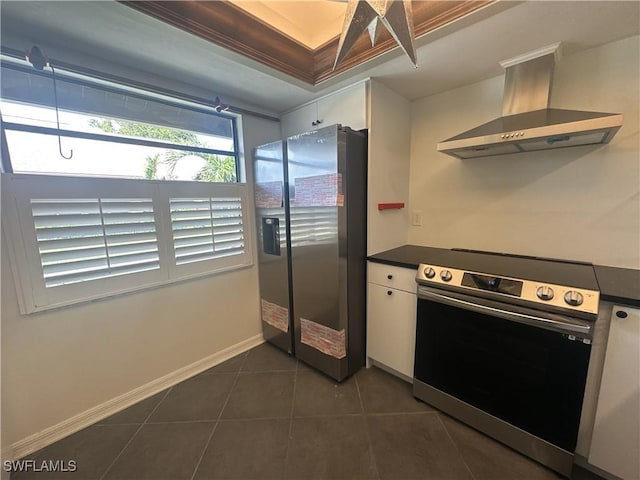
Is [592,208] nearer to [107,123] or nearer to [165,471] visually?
[165,471]

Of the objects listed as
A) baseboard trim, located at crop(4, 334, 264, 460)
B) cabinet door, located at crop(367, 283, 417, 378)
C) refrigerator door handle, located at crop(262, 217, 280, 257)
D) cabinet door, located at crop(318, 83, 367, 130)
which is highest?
cabinet door, located at crop(318, 83, 367, 130)

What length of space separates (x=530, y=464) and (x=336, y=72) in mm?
2502

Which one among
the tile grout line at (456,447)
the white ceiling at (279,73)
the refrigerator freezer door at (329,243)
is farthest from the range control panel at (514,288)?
the white ceiling at (279,73)

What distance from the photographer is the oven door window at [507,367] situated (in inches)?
47.1

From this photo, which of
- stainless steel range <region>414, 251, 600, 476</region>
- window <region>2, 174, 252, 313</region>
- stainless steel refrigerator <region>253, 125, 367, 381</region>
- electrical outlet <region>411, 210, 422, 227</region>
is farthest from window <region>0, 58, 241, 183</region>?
stainless steel range <region>414, 251, 600, 476</region>

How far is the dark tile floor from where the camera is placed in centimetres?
132

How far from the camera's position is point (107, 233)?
5.21 ft

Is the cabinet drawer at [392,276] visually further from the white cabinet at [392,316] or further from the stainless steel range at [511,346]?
the stainless steel range at [511,346]

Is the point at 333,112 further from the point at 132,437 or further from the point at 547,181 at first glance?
the point at 132,437

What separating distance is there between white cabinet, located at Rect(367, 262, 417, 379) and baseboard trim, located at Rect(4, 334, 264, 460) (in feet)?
4.14

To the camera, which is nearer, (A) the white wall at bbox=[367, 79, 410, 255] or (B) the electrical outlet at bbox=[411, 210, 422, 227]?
(A) the white wall at bbox=[367, 79, 410, 255]

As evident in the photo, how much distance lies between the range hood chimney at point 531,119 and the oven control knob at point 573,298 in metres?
0.75

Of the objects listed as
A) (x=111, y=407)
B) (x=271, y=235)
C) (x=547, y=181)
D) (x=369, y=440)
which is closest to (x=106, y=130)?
(x=271, y=235)

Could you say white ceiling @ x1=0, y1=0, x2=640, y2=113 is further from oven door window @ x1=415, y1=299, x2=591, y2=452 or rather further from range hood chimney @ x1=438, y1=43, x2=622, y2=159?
oven door window @ x1=415, y1=299, x2=591, y2=452
